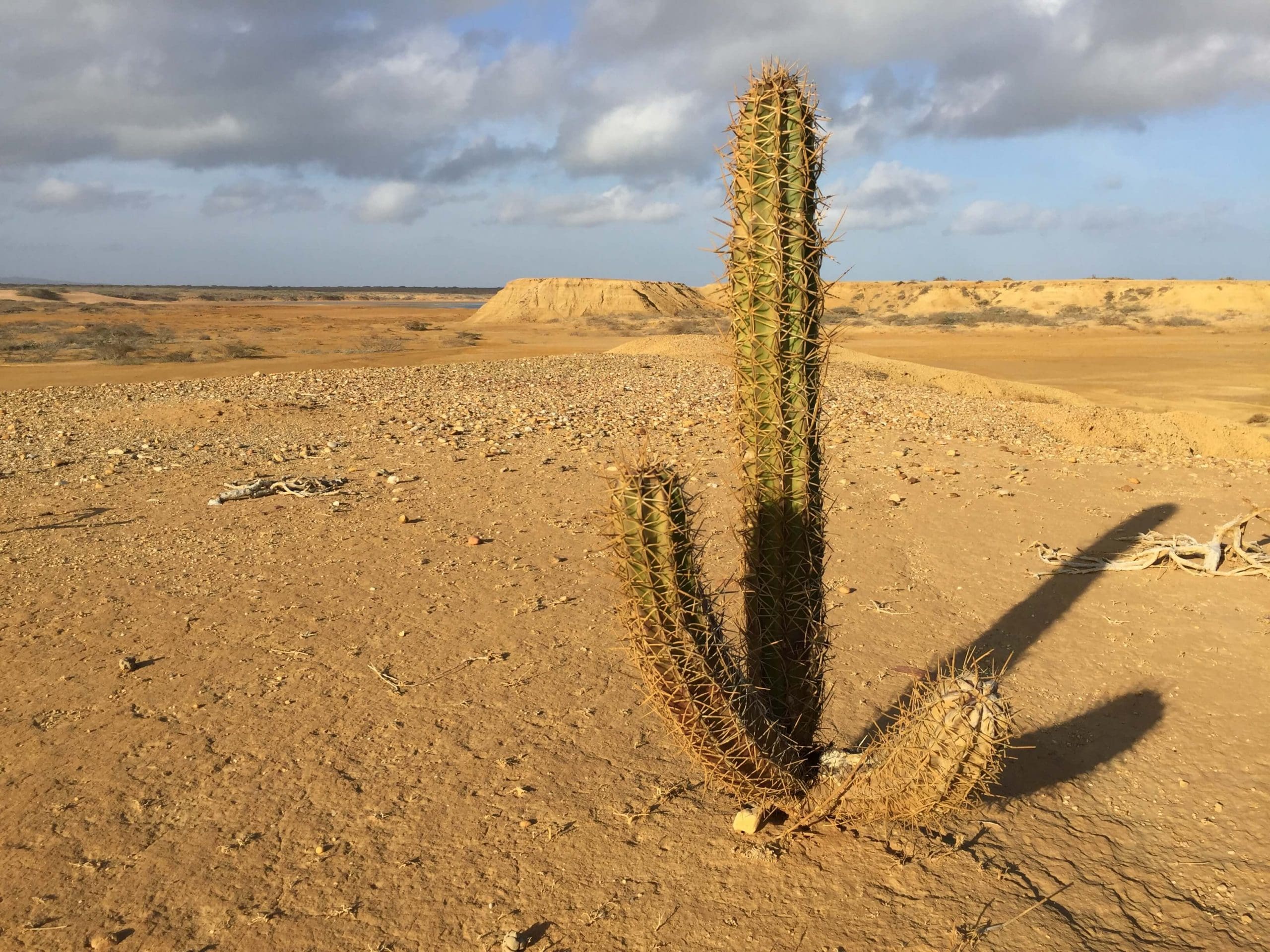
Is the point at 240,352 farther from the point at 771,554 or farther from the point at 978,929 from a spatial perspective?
the point at 978,929

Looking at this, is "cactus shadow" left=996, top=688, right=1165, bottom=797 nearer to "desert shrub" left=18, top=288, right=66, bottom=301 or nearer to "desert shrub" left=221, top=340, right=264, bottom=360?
"desert shrub" left=221, top=340, right=264, bottom=360

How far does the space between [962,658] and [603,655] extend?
2266 mm

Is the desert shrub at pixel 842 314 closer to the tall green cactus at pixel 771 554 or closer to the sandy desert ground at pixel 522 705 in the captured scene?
the sandy desert ground at pixel 522 705

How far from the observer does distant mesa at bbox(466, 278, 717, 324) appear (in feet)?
214

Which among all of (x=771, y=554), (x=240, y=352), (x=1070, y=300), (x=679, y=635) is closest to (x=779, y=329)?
(x=771, y=554)

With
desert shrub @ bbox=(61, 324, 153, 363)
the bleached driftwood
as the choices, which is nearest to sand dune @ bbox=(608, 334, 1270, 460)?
the bleached driftwood

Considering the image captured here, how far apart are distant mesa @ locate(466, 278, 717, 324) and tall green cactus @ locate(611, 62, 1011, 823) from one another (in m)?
60.3

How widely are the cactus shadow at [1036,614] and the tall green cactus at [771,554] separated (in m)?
1.51

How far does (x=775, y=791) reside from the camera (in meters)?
3.75

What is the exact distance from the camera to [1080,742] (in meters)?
4.68

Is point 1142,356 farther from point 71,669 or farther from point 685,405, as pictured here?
point 71,669

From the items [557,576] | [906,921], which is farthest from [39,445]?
[906,921]

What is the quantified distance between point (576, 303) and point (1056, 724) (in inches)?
2564

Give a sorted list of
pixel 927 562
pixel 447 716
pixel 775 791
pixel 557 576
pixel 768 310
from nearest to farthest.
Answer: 1. pixel 768 310
2. pixel 775 791
3. pixel 447 716
4. pixel 557 576
5. pixel 927 562
